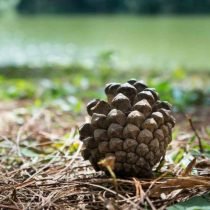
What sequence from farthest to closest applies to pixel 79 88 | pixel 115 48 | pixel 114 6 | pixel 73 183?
pixel 114 6 → pixel 115 48 → pixel 79 88 → pixel 73 183

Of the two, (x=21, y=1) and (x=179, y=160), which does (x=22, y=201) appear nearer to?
(x=179, y=160)

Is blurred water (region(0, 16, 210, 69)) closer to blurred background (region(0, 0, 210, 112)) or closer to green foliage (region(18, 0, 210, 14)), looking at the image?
blurred background (region(0, 0, 210, 112))

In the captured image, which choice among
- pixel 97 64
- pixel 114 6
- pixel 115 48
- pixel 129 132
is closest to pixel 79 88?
pixel 97 64

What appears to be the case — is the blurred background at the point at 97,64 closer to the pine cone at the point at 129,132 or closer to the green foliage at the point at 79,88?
the green foliage at the point at 79,88

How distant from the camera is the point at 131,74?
4965mm

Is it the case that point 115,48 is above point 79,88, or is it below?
below

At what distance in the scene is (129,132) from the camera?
1.16 m

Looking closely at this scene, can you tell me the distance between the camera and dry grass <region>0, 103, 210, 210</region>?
1054 mm

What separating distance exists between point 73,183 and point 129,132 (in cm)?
15

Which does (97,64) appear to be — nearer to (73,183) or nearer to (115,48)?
(115,48)

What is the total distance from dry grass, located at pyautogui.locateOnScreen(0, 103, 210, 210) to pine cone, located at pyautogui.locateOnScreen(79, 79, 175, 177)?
0.04 meters

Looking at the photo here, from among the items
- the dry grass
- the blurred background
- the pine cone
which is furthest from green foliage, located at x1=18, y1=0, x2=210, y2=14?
the pine cone

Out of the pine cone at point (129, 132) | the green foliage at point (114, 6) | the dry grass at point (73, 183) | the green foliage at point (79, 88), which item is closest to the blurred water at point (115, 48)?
the green foliage at point (79, 88)

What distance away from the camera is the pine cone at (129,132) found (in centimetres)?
116
